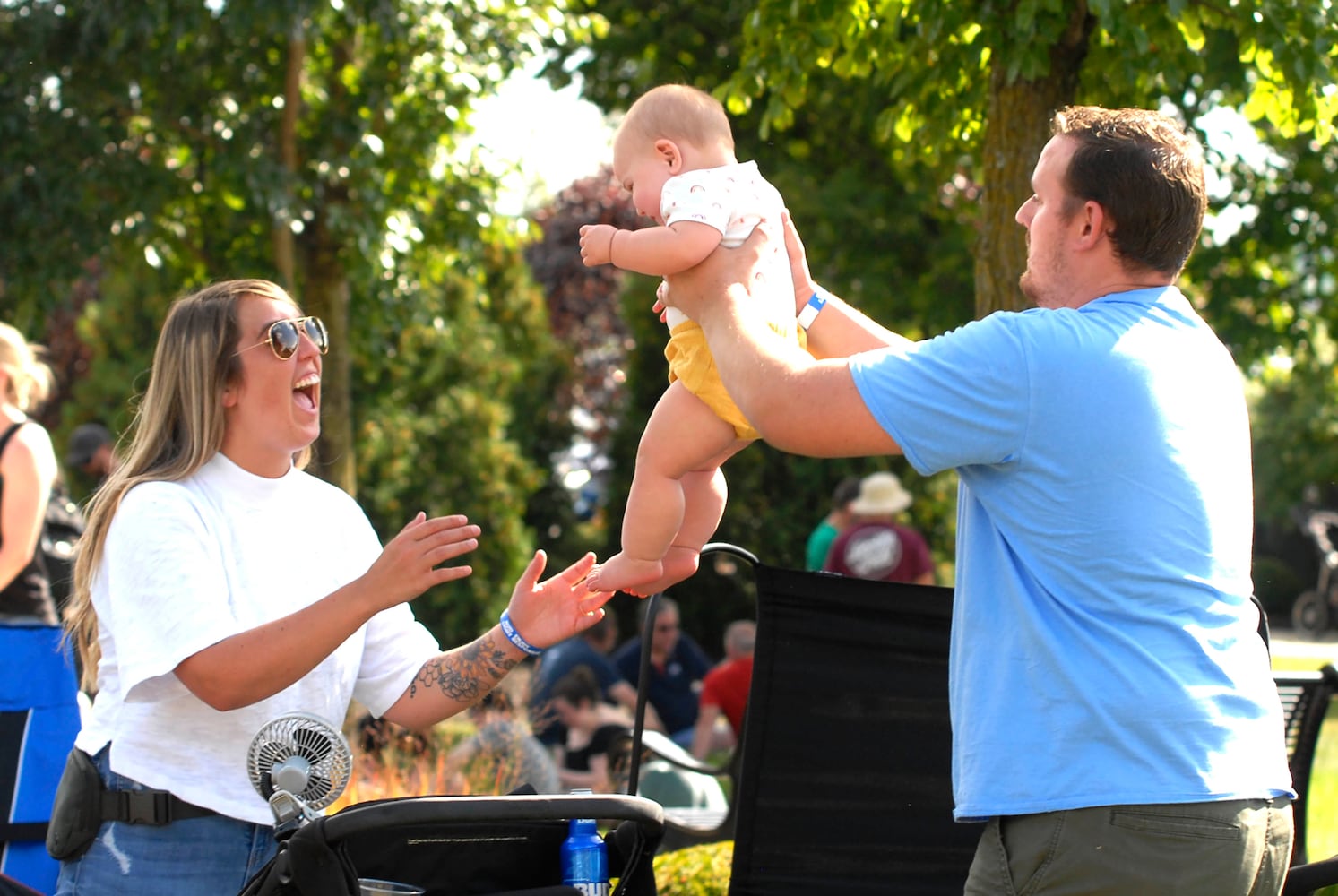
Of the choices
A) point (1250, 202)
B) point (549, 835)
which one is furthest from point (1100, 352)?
point (1250, 202)

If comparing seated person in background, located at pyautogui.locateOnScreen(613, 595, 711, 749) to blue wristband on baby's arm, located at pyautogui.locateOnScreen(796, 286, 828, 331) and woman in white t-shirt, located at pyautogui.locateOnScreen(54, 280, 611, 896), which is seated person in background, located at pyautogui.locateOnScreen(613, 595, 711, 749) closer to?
woman in white t-shirt, located at pyautogui.locateOnScreen(54, 280, 611, 896)

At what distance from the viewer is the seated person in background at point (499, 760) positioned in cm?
534

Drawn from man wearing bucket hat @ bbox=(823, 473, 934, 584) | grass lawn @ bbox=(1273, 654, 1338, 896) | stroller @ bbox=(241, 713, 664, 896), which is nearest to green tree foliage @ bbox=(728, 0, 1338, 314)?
grass lawn @ bbox=(1273, 654, 1338, 896)

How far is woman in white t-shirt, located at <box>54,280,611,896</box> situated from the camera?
7.97ft

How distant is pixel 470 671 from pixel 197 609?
592mm

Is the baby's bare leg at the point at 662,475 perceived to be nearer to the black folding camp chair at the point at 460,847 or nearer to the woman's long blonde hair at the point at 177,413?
the black folding camp chair at the point at 460,847

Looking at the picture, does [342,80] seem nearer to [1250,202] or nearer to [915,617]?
[915,617]

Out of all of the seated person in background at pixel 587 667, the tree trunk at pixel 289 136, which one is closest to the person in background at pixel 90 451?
the tree trunk at pixel 289 136

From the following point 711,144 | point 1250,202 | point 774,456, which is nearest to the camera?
point 711,144

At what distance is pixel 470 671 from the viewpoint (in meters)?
2.85

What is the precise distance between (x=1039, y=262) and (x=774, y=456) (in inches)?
399

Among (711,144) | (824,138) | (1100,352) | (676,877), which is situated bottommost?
(676,877)

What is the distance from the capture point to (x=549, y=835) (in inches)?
92.1

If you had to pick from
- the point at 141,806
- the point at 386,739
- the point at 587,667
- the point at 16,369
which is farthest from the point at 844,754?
the point at 587,667
